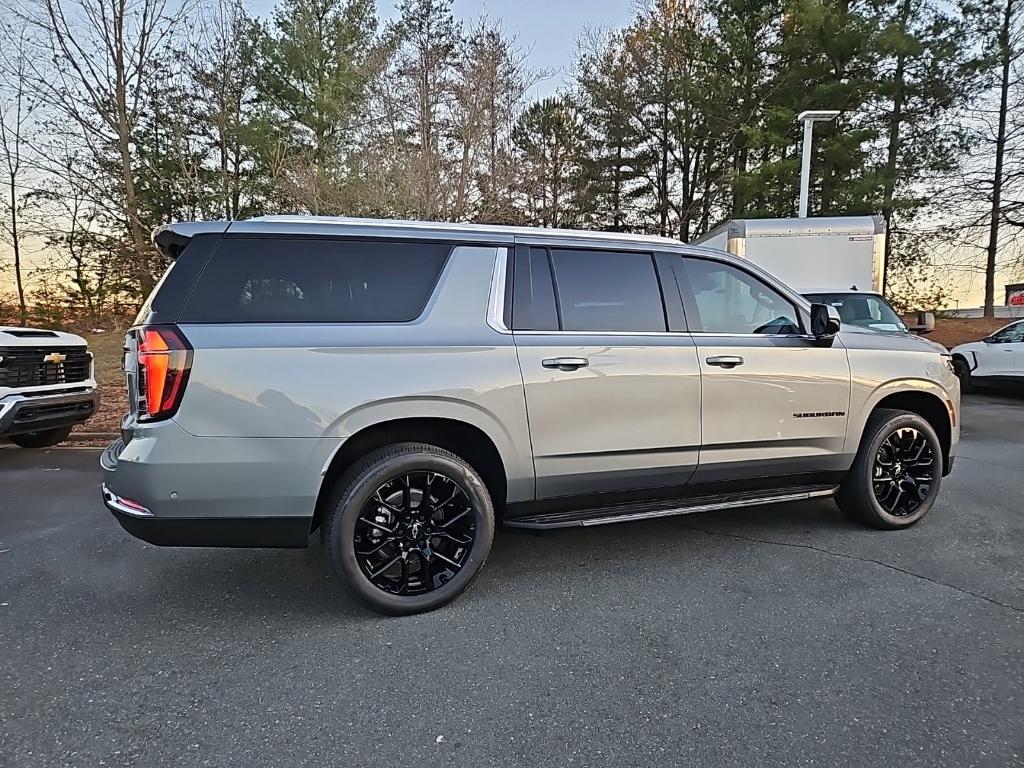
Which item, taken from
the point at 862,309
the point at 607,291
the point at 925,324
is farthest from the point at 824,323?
the point at 862,309

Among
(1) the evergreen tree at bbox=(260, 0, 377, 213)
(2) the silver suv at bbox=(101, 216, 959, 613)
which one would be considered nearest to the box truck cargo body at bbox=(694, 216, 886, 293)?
(2) the silver suv at bbox=(101, 216, 959, 613)

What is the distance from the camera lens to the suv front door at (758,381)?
11.4 ft

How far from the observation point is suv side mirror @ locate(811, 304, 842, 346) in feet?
12.0

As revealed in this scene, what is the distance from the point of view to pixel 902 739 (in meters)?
2.04

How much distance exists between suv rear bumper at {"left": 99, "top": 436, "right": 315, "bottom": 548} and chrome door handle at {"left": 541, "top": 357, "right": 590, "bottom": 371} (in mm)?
1386

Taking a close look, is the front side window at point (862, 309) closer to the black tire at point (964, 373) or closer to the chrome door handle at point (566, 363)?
the black tire at point (964, 373)

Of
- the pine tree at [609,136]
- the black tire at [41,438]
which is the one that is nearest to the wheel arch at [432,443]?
the black tire at [41,438]

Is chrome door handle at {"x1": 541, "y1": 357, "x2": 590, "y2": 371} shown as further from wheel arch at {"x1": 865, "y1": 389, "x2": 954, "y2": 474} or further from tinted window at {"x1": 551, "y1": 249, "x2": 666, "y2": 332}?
wheel arch at {"x1": 865, "y1": 389, "x2": 954, "y2": 474}

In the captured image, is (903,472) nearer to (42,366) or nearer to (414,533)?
(414,533)

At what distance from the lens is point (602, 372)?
3.18 metres

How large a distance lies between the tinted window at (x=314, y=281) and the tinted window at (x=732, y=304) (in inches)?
60.9

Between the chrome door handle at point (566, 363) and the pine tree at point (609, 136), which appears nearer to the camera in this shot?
the chrome door handle at point (566, 363)

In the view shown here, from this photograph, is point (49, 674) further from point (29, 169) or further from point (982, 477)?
point (29, 169)

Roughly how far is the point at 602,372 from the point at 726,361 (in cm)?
82
